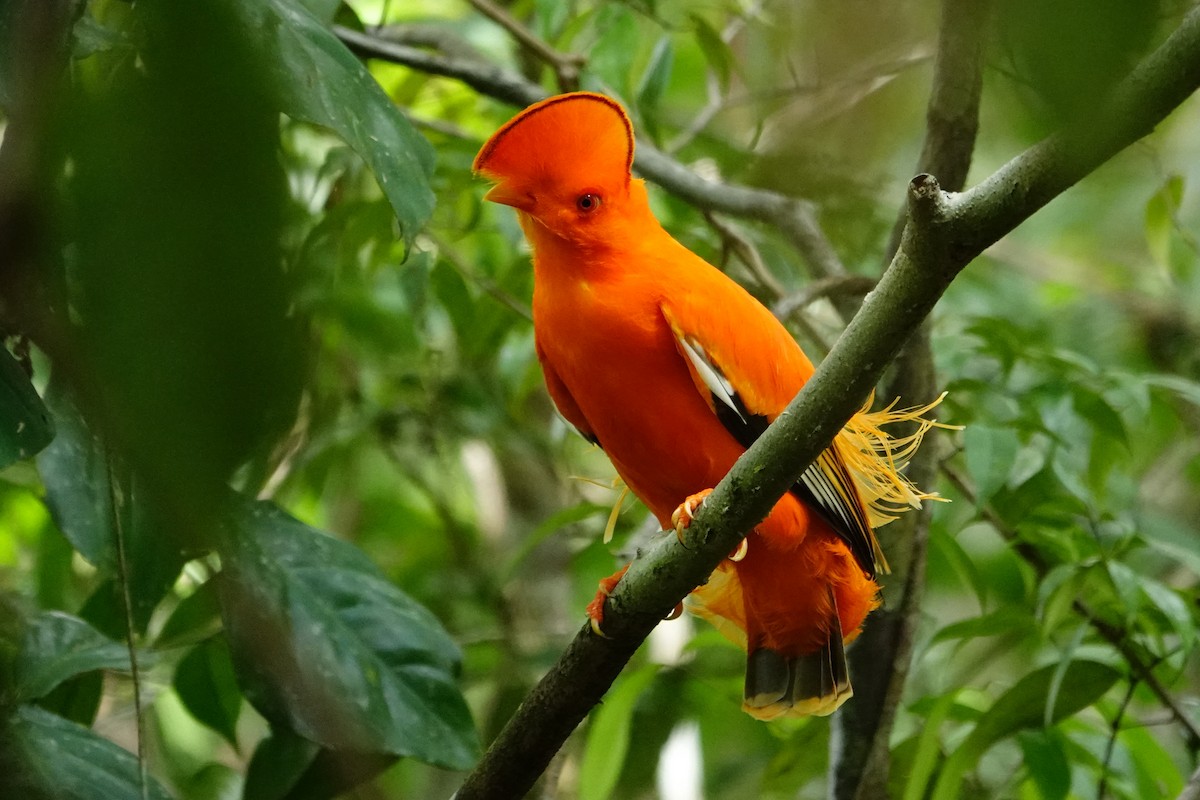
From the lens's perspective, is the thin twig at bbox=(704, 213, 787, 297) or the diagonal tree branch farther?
the thin twig at bbox=(704, 213, 787, 297)

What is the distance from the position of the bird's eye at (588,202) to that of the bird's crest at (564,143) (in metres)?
0.03

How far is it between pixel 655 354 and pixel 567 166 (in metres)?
0.34

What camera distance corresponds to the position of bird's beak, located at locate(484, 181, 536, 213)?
6.25 feet

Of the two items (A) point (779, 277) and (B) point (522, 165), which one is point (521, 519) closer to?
(A) point (779, 277)

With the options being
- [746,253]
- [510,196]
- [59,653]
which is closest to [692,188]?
[746,253]

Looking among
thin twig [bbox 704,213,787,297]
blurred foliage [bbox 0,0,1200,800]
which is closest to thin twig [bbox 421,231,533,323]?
blurred foliage [bbox 0,0,1200,800]

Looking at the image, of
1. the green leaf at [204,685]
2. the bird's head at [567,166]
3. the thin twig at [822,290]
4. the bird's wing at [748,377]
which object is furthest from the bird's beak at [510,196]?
the green leaf at [204,685]

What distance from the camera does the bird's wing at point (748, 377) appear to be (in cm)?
187

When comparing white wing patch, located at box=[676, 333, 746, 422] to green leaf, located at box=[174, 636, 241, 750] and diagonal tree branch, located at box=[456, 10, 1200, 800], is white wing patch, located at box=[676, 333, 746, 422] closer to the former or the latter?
diagonal tree branch, located at box=[456, 10, 1200, 800]

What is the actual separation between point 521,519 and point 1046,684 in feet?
6.72

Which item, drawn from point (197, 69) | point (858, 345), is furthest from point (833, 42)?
point (858, 345)

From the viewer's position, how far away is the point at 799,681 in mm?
2188

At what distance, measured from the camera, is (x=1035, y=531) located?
7.17 ft

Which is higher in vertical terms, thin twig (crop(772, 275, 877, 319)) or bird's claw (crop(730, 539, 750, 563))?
thin twig (crop(772, 275, 877, 319))
